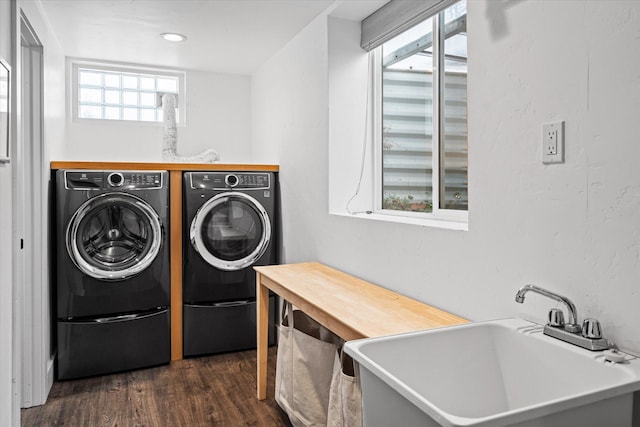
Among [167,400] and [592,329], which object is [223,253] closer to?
[167,400]

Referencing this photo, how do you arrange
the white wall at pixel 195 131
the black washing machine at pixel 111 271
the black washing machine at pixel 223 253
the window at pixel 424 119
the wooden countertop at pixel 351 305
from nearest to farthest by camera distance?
1. the wooden countertop at pixel 351 305
2. the window at pixel 424 119
3. the black washing machine at pixel 111 271
4. the black washing machine at pixel 223 253
5. the white wall at pixel 195 131

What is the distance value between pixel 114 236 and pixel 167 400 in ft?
3.55

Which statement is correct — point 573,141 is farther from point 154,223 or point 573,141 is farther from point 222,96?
point 222,96

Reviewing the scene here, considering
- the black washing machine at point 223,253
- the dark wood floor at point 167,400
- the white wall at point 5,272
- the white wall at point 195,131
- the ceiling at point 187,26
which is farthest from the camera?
the white wall at point 195,131

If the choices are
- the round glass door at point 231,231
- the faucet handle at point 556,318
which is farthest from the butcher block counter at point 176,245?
the faucet handle at point 556,318

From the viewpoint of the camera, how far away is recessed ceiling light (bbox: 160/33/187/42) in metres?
3.33

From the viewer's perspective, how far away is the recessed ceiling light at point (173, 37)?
3.33 meters

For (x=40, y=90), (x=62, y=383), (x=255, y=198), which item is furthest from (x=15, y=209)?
(x=255, y=198)

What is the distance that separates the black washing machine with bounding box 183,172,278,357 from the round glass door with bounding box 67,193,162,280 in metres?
0.26

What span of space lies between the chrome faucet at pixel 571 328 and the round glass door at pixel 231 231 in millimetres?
2319

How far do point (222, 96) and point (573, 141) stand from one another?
357 cm

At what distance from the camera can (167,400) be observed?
269 cm

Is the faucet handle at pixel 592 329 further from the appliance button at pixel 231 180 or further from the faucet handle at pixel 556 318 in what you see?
the appliance button at pixel 231 180

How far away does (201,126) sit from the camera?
172 inches
